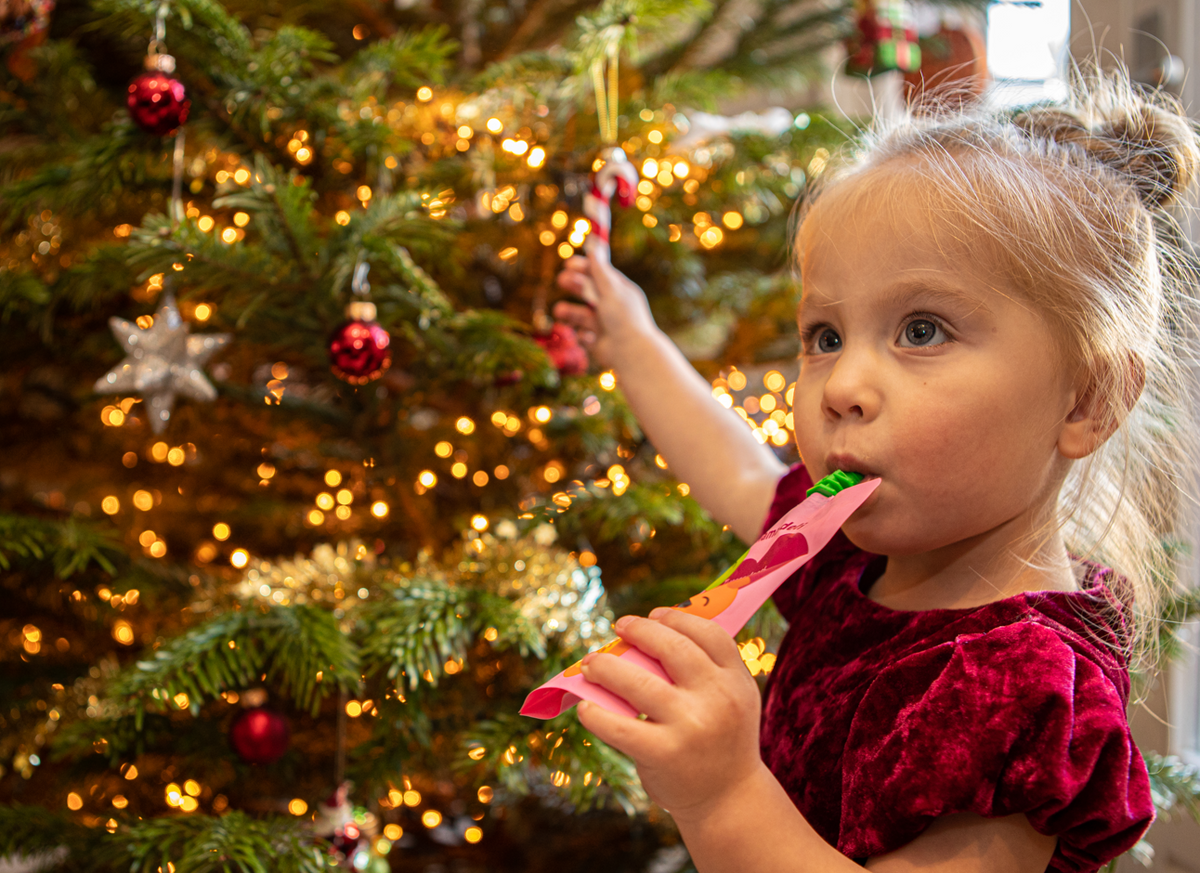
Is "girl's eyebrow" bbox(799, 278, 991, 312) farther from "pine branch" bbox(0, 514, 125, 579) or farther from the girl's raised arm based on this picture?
"pine branch" bbox(0, 514, 125, 579)

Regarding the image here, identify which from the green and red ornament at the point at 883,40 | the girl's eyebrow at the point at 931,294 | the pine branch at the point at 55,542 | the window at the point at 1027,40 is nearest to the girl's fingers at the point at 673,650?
the girl's eyebrow at the point at 931,294

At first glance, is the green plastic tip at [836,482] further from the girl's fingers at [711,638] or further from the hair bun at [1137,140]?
the hair bun at [1137,140]

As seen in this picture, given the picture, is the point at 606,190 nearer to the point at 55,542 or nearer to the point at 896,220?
the point at 896,220

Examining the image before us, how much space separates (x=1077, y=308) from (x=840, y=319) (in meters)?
0.12

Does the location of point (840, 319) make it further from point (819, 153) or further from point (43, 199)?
point (43, 199)

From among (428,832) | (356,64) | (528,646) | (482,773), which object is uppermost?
(356,64)

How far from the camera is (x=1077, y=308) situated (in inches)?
19.4

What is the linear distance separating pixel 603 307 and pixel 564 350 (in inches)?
2.3

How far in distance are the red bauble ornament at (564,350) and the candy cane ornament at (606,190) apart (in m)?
0.08

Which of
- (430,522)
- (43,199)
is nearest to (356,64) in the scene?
(43,199)

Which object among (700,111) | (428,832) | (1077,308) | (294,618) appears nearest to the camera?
(1077,308)

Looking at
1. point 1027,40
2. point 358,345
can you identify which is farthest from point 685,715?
point 1027,40

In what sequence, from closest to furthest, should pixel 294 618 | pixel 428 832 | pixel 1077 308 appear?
pixel 1077 308 < pixel 294 618 < pixel 428 832

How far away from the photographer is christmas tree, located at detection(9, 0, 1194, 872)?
612 mm
